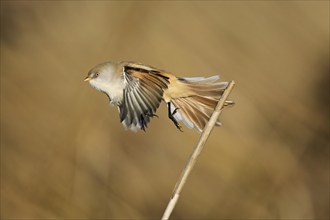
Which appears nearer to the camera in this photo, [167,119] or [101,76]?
[101,76]

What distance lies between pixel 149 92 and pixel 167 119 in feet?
2.04

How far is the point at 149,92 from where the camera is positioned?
19.9 inches

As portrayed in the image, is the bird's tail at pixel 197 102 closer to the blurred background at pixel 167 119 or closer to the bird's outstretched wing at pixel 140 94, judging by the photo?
the bird's outstretched wing at pixel 140 94

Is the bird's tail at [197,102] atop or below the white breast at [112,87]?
atop

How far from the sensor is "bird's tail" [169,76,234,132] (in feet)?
1.80

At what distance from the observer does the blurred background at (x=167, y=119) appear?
3.74 feet

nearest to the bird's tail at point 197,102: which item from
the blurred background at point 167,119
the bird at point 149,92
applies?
the bird at point 149,92

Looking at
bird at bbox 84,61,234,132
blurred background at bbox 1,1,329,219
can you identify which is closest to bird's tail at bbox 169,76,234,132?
bird at bbox 84,61,234,132

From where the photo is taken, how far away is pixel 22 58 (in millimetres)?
1211

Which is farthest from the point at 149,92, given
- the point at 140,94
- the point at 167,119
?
the point at 167,119

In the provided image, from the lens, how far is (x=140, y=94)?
504mm

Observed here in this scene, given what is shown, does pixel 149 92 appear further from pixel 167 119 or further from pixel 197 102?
pixel 167 119

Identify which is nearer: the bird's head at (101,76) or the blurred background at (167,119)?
the bird's head at (101,76)

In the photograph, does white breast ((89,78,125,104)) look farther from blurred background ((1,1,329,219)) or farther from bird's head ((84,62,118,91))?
blurred background ((1,1,329,219))
